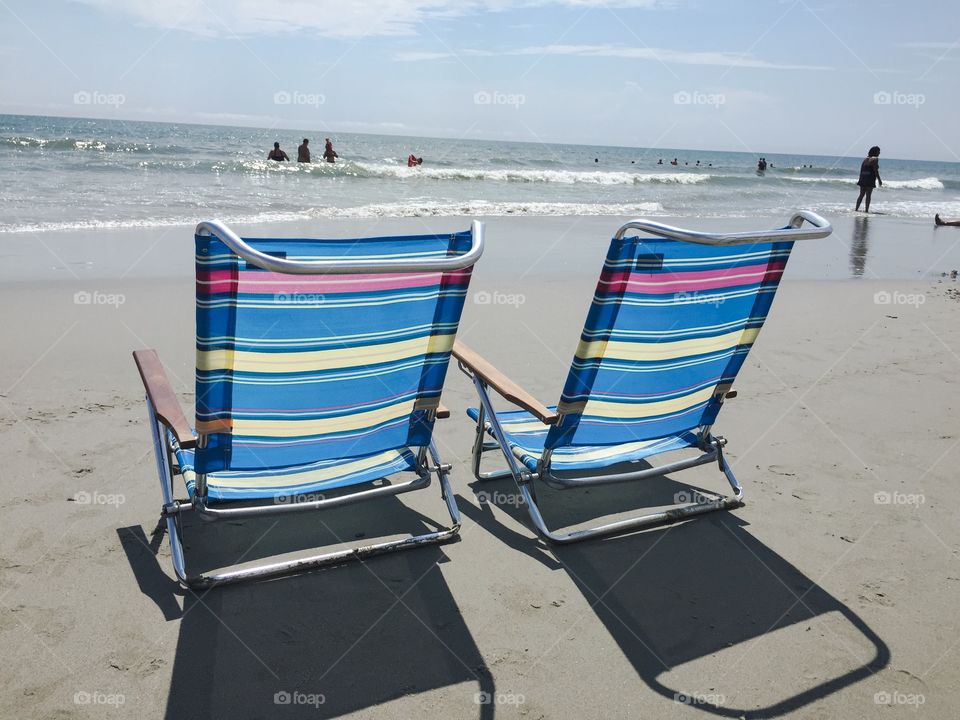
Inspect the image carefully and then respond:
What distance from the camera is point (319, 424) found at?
268 cm

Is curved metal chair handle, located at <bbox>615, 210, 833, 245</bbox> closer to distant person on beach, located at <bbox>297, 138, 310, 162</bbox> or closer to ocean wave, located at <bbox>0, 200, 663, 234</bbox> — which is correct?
ocean wave, located at <bbox>0, 200, 663, 234</bbox>

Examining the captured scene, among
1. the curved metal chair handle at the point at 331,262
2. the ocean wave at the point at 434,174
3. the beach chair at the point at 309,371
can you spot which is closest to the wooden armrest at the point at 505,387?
the beach chair at the point at 309,371

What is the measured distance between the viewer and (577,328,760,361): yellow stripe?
9.30ft

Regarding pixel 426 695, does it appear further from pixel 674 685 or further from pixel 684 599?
pixel 684 599

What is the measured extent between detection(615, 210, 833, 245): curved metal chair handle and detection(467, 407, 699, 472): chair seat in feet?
2.93

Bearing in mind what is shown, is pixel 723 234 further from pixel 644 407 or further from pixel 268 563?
pixel 268 563

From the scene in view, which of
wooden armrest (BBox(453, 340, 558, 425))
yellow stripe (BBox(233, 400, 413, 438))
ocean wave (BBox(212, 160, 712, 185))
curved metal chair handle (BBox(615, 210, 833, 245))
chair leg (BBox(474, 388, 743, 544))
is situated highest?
ocean wave (BBox(212, 160, 712, 185))

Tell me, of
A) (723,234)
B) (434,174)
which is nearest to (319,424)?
(723,234)

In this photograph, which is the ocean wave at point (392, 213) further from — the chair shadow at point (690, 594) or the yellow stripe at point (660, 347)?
the yellow stripe at point (660, 347)

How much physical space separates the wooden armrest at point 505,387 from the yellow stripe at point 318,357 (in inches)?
15.1

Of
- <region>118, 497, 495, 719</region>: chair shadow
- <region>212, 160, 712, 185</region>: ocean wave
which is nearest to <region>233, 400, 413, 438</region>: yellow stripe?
<region>118, 497, 495, 719</region>: chair shadow

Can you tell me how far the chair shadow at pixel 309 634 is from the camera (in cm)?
218

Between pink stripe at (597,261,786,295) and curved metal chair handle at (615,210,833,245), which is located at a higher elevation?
curved metal chair handle at (615,210,833,245)

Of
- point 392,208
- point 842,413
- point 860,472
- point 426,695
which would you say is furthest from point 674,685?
point 392,208
